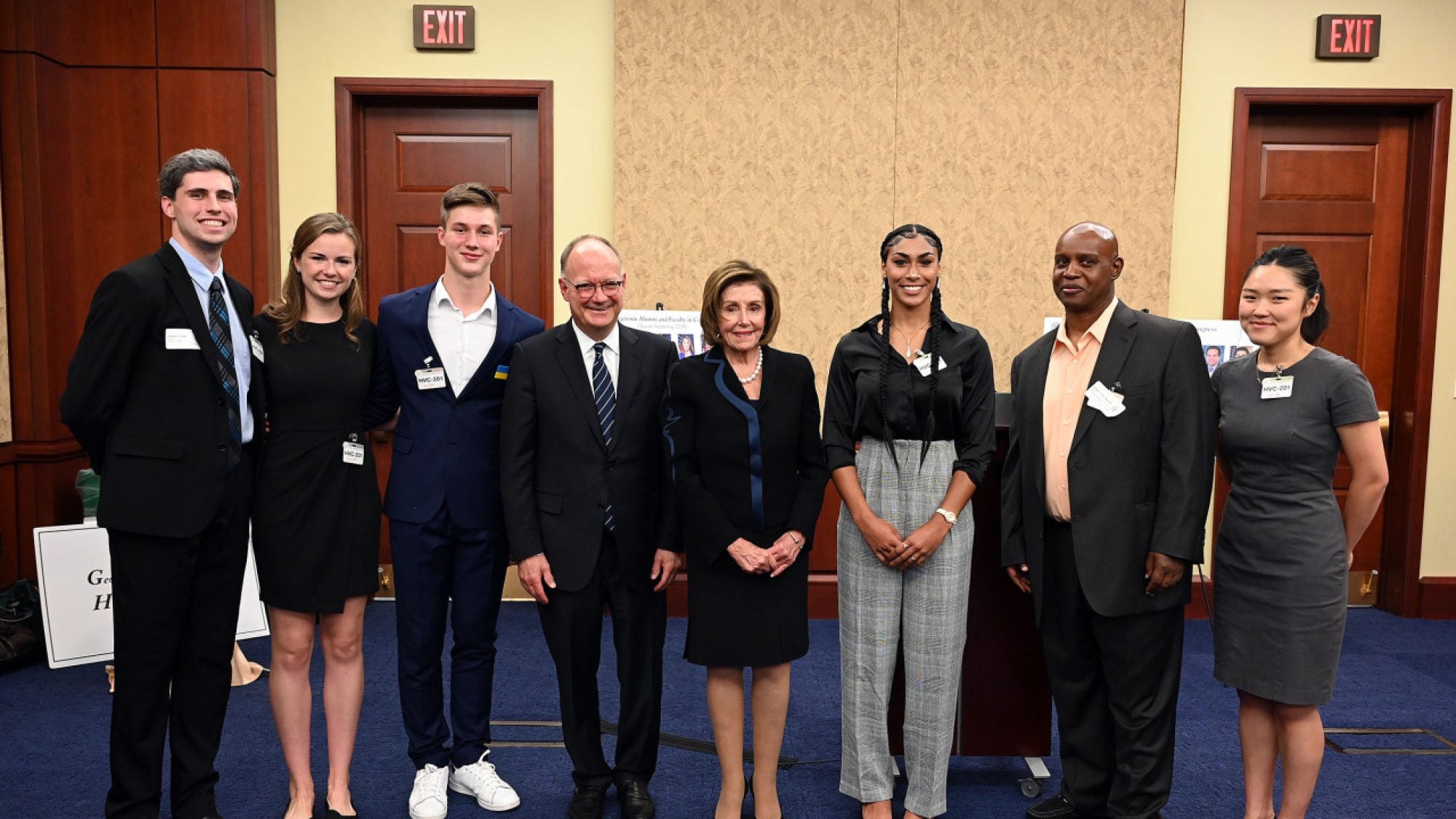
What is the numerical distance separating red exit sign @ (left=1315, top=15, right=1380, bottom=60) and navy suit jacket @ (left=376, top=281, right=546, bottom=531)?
4252 mm

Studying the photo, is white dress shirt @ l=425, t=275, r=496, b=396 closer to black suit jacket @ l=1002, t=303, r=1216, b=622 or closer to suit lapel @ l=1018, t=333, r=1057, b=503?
suit lapel @ l=1018, t=333, r=1057, b=503

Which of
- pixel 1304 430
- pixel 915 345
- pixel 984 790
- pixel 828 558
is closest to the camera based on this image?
pixel 1304 430

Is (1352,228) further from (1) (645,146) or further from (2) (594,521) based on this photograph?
(2) (594,521)

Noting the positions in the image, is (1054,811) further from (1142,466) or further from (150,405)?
(150,405)

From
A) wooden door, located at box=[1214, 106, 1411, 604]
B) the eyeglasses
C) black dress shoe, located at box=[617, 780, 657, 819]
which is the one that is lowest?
black dress shoe, located at box=[617, 780, 657, 819]

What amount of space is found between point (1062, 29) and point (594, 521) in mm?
3480

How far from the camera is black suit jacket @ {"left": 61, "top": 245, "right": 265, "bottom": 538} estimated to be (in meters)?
2.17

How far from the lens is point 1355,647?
4.20 meters

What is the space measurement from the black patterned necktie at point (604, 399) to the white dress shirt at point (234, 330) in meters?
0.87

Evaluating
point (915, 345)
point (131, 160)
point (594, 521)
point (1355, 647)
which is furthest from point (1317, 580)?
point (131, 160)

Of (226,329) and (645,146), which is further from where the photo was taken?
(645,146)

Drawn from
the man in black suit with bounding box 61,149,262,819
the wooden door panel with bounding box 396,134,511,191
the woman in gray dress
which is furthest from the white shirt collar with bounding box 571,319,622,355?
the wooden door panel with bounding box 396,134,511,191

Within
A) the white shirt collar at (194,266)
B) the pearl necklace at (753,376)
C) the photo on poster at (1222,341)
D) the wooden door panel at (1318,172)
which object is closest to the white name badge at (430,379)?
the white shirt collar at (194,266)

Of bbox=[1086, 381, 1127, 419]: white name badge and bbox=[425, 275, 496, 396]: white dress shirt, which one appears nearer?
bbox=[1086, 381, 1127, 419]: white name badge
